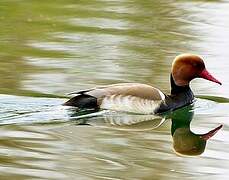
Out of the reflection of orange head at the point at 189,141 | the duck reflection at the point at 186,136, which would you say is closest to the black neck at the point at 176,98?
the duck reflection at the point at 186,136

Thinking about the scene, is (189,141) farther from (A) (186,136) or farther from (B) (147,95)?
(B) (147,95)

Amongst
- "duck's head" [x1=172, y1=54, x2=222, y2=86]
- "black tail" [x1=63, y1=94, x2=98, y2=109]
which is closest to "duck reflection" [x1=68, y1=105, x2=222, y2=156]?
"black tail" [x1=63, y1=94, x2=98, y2=109]

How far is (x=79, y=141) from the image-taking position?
8.30m

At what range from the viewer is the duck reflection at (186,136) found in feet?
27.2

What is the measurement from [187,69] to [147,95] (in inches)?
27.1

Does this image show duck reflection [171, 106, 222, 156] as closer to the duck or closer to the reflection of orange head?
the reflection of orange head

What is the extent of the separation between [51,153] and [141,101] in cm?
195

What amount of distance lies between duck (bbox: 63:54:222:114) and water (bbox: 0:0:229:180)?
107 millimetres

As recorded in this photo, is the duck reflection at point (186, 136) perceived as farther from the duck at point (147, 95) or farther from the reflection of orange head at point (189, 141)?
the duck at point (147, 95)

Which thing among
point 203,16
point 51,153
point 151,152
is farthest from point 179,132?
point 203,16

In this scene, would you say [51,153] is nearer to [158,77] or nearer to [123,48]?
[158,77]

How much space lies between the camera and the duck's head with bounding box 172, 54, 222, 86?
10.0m

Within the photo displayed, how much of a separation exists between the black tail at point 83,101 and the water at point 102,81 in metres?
0.08

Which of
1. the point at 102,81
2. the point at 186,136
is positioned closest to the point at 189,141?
the point at 186,136
